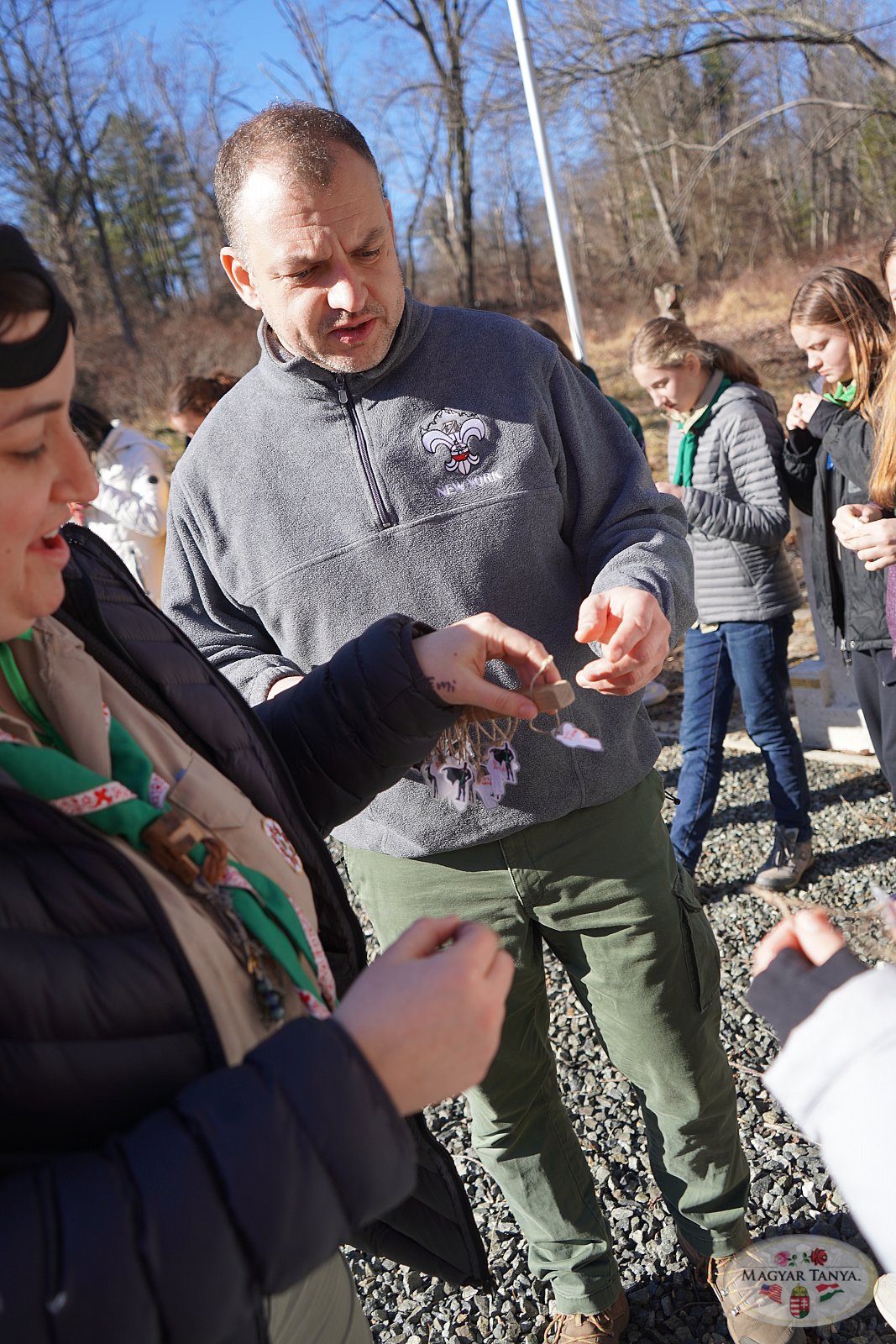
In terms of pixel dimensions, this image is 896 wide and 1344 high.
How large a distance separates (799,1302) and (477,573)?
1.81 meters

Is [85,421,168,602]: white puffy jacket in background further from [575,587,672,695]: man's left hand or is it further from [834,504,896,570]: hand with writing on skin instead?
[575,587,672,695]: man's left hand

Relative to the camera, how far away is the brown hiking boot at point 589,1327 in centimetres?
221

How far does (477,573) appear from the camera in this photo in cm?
192

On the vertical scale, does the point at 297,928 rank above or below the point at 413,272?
below

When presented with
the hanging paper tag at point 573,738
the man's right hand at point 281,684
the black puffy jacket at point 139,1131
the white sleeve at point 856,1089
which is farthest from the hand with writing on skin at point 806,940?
the man's right hand at point 281,684

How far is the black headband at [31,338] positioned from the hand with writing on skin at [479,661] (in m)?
0.74

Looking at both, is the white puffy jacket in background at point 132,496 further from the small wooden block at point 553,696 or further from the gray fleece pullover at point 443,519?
the small wooden block at point 553,696

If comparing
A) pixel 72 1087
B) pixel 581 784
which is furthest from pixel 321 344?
pixel 72 1087

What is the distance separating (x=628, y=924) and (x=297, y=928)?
1.05 meters

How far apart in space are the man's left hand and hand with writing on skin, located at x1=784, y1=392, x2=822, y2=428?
6.49 feet

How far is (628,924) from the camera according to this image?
2.01 metres

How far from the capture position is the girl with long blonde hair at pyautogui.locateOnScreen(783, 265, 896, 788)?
10.2 ft

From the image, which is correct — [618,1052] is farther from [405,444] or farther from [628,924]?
[405,444]

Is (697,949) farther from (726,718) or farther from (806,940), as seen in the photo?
(726,718)
